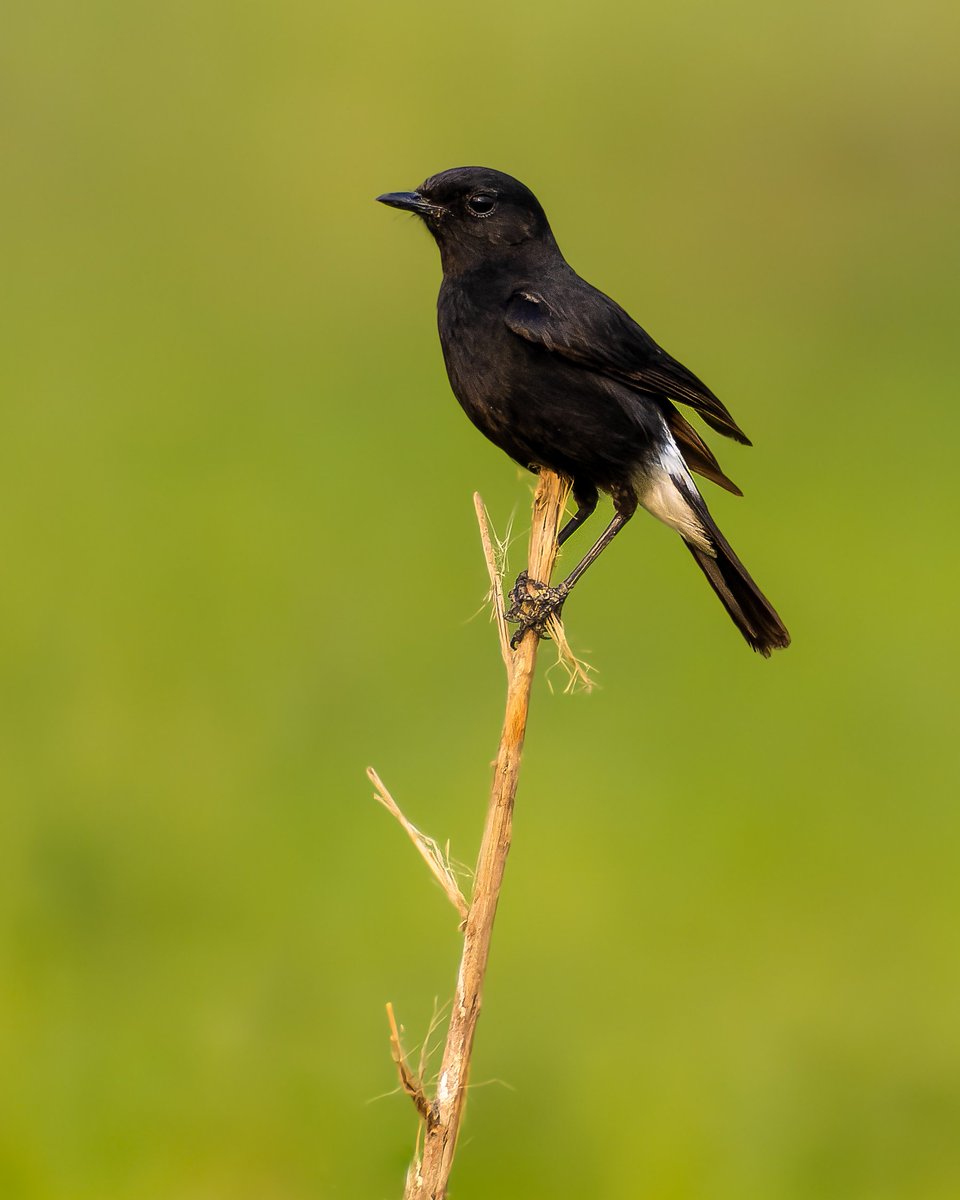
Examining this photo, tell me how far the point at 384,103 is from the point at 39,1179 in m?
13.2

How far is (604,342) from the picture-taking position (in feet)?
20.0

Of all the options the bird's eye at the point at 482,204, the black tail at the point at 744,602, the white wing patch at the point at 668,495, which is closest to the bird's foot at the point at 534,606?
the white wing patch at the point at 668,495

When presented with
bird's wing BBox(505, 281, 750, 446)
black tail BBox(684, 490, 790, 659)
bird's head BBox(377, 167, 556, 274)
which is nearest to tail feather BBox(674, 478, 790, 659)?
black tail BBox(684, 490, 790, 659)

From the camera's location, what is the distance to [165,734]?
10469 mm

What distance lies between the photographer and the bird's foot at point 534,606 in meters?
5.44

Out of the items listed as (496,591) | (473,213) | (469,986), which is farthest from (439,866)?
(473,213)

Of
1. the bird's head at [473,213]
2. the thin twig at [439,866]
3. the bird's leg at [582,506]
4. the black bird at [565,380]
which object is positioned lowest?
the thin twig at [439,866]

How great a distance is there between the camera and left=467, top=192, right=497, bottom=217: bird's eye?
645 cm

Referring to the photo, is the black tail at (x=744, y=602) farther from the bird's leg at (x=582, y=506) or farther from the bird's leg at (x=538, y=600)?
the bird's leg at (x=538, y=600)

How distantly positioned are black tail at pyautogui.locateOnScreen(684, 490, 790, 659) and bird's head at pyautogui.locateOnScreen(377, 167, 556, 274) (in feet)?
3.70

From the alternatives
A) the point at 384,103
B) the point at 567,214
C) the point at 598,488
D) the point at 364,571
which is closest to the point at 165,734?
the point at 364,571

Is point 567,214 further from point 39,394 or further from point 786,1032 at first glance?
point 786,1032

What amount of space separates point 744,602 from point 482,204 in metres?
1.68

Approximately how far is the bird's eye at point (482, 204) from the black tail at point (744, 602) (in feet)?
4.08
